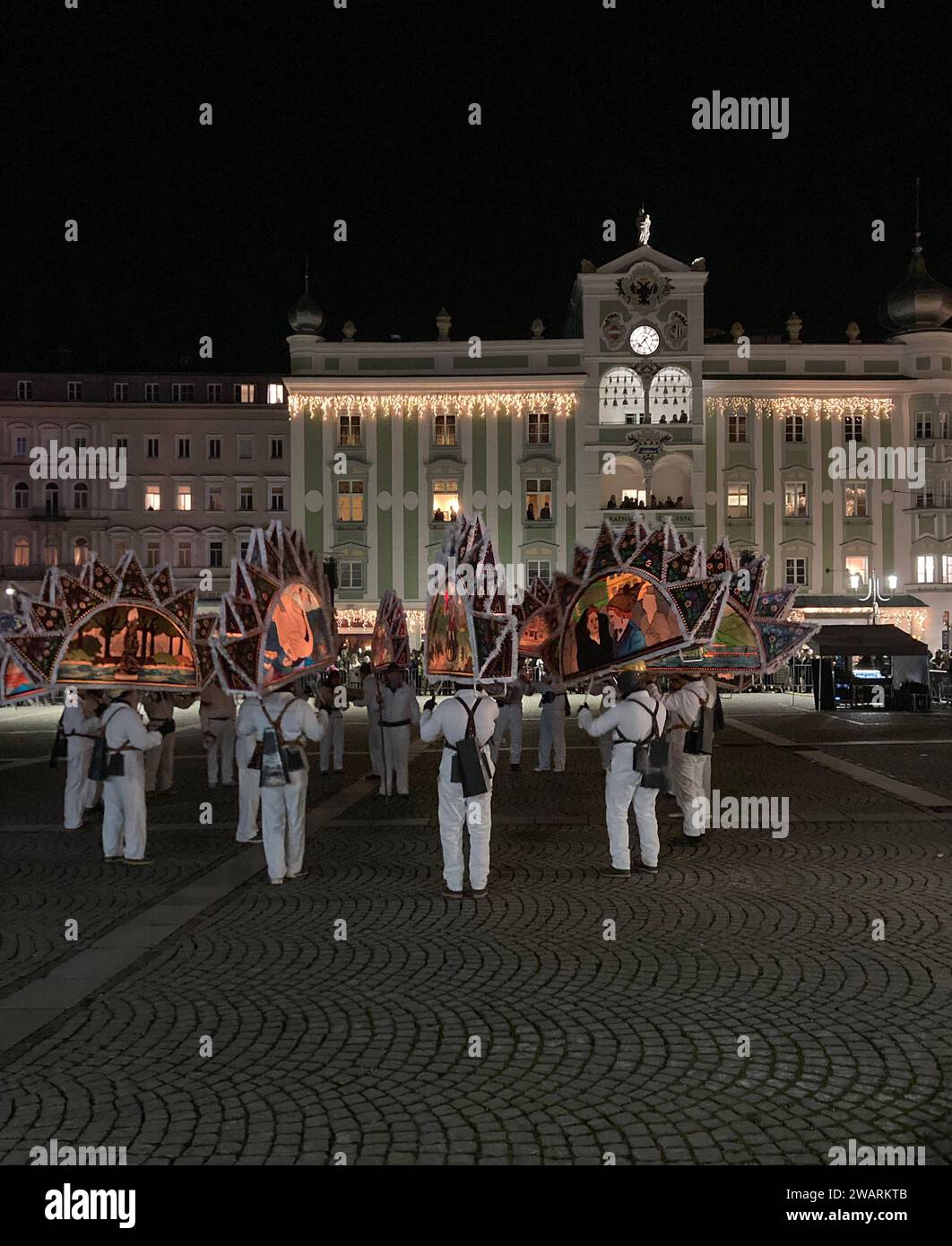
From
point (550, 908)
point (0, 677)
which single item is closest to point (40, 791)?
point (0, 677)

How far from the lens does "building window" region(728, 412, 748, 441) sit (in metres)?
53.5

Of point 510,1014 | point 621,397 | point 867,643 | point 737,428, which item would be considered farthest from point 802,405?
point 510,1014

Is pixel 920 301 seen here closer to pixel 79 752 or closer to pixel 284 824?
pixel 79 752

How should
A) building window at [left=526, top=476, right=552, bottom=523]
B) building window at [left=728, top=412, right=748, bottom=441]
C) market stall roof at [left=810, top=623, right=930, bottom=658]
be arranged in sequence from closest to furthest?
market stall roof at [left=810, top=623, right=930, bottom=658] < building window at [left=526, top=476, right=552, bottom=523] < building window at [left=728, top=412, right=748, bottom=441]

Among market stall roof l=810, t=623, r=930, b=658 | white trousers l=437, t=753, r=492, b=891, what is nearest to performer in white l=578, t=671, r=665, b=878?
white trousers l=437, t=753, r=492, b=891

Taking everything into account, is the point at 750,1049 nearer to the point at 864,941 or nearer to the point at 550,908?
the point at 864,941

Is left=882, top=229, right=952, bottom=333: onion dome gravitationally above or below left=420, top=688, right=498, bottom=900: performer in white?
above

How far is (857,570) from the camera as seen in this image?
176 ft

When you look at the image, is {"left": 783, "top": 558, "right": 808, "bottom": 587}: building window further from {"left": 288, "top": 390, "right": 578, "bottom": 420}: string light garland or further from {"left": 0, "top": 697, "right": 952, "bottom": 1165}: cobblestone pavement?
{"left": 0, "top": 697, "right": 952, "bottom": 1165}: cobblestone pavement

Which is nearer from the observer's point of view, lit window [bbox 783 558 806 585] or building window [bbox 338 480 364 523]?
lit window [bbox 783 558 806 585]

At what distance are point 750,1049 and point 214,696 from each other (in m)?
11.7

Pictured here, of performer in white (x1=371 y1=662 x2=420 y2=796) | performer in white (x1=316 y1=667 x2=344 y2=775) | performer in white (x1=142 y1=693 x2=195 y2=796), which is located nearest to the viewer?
performer in white (x1=142 y1=693 x2=195 y2=796)

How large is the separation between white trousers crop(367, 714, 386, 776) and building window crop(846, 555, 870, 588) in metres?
42.7

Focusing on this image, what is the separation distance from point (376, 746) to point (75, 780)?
4.47 m
